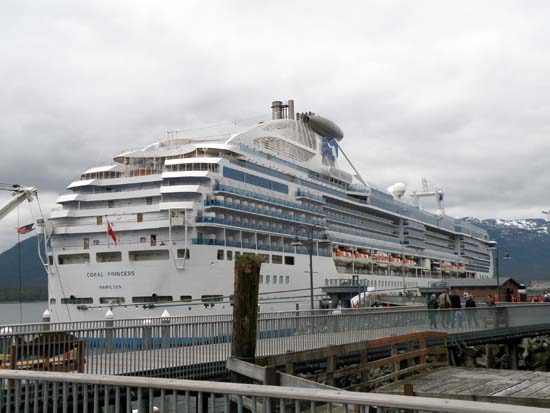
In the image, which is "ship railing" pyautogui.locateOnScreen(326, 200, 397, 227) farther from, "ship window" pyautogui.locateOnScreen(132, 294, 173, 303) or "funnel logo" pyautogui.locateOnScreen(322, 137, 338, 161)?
"ship window" pyautogui.locateOnScreen(132, 294, 173, 303)

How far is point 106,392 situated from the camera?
19.9ft

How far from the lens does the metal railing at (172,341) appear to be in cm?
1196

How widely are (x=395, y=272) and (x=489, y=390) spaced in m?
54.5

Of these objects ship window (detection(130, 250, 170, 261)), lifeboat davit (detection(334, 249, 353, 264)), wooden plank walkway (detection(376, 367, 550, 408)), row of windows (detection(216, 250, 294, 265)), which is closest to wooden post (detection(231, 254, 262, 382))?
wooden plank walkway (detection(376, 367, 550, 408))

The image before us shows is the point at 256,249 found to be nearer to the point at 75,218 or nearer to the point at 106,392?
the point at 75,218

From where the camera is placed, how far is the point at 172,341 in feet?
47.9

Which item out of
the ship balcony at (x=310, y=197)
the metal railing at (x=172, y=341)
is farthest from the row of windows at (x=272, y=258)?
the metal railing at (x=172, y=341)

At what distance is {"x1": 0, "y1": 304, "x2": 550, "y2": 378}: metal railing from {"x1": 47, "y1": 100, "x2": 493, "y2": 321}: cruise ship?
570 inches

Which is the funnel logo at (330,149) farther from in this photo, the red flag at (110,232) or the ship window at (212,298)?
the red flag at (110,232)

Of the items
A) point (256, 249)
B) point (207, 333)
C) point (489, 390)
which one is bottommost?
point (489, 390)

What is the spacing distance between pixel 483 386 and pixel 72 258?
1246 inches

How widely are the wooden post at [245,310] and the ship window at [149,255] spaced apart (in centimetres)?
2782

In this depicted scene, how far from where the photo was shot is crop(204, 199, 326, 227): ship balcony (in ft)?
133

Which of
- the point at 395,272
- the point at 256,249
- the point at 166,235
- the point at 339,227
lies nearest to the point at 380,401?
the point at 166,235
